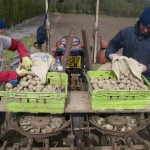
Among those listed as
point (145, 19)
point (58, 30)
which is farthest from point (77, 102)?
point (58, 30)

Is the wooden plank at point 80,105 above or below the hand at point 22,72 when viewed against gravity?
below

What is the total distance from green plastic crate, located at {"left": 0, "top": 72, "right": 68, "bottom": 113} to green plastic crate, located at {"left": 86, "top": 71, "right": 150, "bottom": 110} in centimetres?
32

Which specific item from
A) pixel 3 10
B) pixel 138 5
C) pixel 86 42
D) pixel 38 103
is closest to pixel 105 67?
pixel 86 42

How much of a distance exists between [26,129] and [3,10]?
16.4 m

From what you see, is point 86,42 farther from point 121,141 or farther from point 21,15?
point 21,15

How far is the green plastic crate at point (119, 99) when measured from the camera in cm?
329

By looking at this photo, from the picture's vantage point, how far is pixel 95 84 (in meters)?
3.62

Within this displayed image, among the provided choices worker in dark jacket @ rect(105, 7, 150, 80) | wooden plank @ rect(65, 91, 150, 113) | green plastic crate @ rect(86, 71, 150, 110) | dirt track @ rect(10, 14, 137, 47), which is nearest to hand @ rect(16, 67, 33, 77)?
wooden plank @ rect(65, 91, 150, 113)

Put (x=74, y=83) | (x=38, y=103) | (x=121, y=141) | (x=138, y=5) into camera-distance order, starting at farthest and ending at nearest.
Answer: (x=138, y=5) < (x=74, y=83) < (x=121, y=141) < (x=38, y=103)

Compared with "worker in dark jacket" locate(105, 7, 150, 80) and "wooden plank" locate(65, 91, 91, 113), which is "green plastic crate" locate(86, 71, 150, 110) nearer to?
"wooden plank" locate(65, 91, 91, 113)

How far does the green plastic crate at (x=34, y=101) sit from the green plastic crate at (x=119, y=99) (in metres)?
0.32

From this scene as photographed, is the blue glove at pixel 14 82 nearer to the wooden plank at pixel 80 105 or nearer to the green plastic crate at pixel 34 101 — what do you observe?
the green plastic crate at pixel 34 101

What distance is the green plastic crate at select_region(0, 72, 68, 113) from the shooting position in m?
3.22

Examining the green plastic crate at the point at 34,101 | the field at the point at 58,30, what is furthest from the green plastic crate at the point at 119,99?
the field at the point at 58,30
